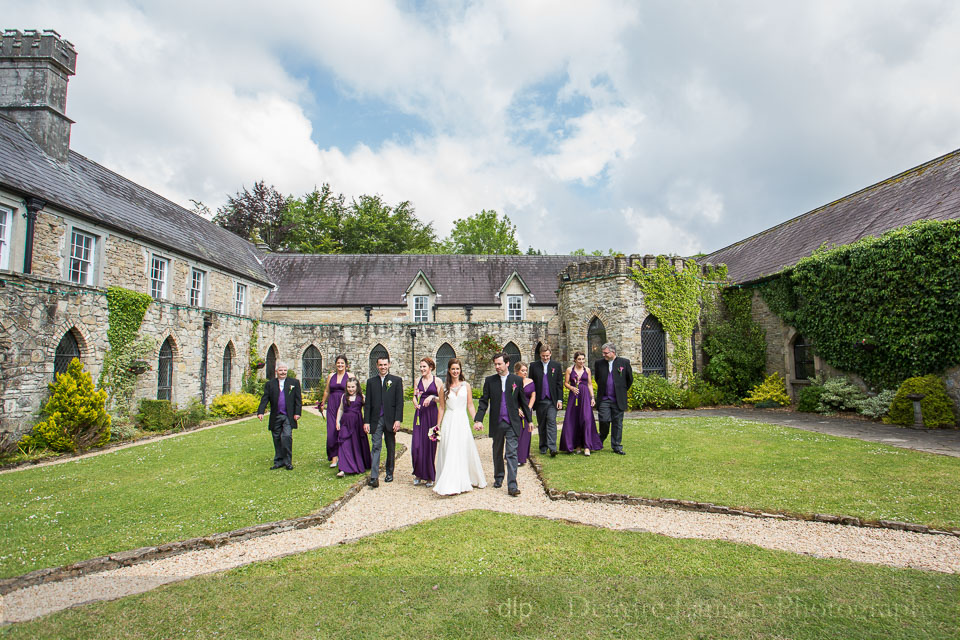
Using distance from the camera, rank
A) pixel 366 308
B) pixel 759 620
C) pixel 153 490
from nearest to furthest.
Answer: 1. pixel 759 620
2. pixel 153 490
3. pixel 366 308

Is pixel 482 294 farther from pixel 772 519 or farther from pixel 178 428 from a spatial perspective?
pixel 772 519

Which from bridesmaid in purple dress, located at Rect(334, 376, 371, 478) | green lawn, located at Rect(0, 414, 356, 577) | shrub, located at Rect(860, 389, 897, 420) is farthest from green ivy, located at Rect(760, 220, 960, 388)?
green lawn, located at Rect(0, 414, 356, 577)

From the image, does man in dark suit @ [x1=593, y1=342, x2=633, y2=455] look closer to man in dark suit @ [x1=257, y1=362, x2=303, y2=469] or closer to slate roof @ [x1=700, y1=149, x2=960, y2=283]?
man in dark suit @ [x1=257, y1=362, x2=303, y2=469]

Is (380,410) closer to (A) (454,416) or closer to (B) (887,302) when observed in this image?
(A) (454,416)

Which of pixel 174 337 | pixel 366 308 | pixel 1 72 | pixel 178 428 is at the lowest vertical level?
pixel 178 428

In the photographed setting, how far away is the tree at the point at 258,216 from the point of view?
129ft

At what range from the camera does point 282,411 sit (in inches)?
327

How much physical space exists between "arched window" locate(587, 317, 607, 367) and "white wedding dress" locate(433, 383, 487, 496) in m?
12.0

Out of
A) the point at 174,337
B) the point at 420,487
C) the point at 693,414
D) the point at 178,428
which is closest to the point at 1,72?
the point at 174,337

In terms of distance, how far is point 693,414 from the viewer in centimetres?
1506

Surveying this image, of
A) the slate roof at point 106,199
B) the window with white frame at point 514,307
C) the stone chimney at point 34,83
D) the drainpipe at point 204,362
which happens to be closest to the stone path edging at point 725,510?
the drainpipe at point 204,362

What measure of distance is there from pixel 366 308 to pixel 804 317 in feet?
67.8

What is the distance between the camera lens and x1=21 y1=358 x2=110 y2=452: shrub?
10258mm

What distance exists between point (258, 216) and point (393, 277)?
64.0ft
